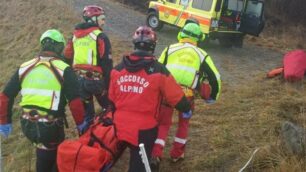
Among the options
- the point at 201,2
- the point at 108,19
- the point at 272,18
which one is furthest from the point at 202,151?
the point at 272,18

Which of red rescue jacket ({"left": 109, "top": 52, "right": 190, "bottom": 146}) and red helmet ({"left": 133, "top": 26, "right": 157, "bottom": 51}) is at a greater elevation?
red helmet ({"left": 133, "top": 26, "right": 157, "bottom": 51})

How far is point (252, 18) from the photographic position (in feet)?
51.3

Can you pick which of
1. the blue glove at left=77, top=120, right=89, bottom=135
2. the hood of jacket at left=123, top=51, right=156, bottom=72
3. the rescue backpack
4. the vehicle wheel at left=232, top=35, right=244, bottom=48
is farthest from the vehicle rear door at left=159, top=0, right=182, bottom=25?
the hood of jacket at left=123, top=51, right=156, bottom=72

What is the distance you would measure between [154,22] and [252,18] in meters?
3.35

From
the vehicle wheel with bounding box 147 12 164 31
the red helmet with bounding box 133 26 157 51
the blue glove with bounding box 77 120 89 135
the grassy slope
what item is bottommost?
the vehicle wheel with bounding box 147 12 164 31

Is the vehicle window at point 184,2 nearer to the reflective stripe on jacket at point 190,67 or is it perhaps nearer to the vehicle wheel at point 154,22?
the vehicle wheel at point 154,22

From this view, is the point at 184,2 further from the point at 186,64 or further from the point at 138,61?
the point at 138,61

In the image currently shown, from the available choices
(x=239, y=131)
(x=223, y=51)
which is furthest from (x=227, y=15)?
(x=239, y=131)

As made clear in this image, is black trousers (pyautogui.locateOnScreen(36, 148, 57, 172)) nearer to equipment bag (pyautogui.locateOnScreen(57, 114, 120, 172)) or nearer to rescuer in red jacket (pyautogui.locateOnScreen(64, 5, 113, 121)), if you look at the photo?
equipment bag (pyautogui.locateOnScreen(57, 114, 120, 172))

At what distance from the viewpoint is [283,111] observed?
7879mm

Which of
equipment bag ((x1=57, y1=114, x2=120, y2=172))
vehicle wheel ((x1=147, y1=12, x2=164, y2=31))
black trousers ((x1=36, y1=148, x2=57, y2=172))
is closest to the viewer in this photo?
equipment bag ((x1=57, y1=114, x2=120, y2=172))

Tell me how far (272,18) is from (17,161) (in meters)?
20.2

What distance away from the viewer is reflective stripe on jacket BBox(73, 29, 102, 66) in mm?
6531

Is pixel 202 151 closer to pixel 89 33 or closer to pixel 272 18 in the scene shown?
pixel 89 33
